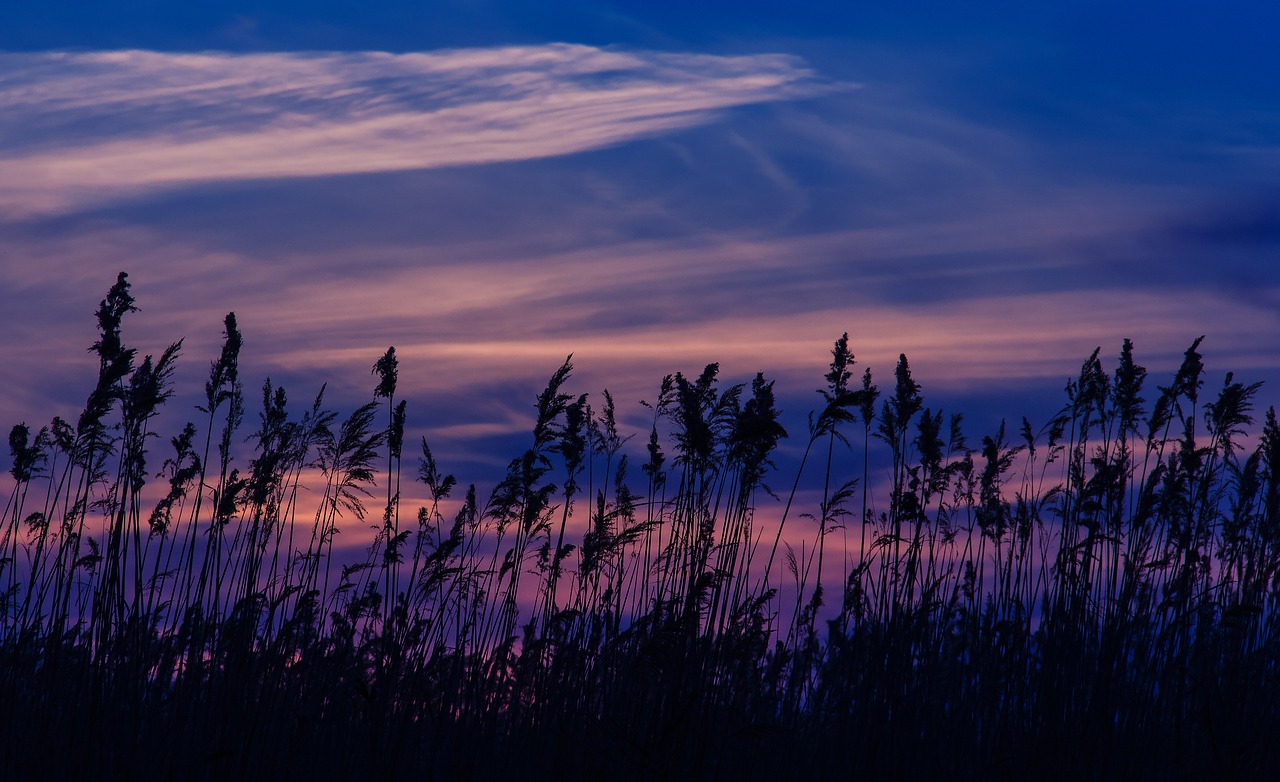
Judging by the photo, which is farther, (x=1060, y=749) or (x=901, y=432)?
(x=901, y=432)

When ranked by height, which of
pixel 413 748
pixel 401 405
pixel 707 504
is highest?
pixel 401 405

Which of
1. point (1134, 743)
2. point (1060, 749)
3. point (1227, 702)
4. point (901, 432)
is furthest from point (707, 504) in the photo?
point (1227, 702)

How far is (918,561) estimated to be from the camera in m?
7.19

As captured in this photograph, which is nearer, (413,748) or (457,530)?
(413,748)

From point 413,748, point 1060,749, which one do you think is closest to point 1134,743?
point 1060,749

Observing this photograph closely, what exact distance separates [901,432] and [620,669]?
2.65 meters

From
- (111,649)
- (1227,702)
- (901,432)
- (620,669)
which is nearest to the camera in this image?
(111,649)

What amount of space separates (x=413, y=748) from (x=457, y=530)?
6.26 feet

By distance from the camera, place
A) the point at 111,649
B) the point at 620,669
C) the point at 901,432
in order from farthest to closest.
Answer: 1. the point at 901,432
2. the point at 620,669
3. the point at 111,649

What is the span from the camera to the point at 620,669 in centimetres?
630

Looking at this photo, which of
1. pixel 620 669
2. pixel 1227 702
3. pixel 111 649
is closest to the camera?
pixel 111 649

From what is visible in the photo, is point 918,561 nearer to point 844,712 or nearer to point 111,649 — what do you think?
point 844,712

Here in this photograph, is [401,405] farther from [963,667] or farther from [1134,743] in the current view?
[1134,743]

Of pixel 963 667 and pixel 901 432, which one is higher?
pixel 901 432
